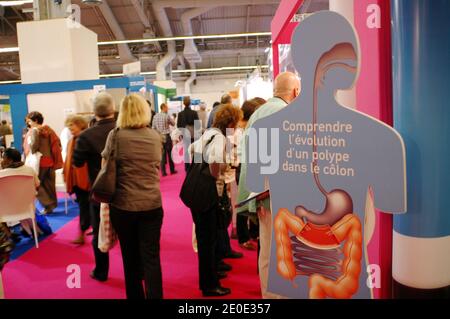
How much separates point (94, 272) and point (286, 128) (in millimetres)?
2274

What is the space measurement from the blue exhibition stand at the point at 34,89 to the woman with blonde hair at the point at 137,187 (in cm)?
463

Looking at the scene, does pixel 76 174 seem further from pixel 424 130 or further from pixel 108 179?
pixel 424 130

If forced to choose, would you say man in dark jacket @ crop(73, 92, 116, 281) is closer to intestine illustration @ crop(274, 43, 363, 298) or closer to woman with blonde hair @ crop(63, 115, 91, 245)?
woman with blonde hair @ crop(63, 115, 91, 245)

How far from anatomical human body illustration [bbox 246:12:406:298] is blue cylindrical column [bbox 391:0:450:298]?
0.45 meters

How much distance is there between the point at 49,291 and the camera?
295cm

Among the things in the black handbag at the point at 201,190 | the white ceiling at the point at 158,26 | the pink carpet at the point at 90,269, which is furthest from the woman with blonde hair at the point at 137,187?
the white ceiling at the point at 158,26

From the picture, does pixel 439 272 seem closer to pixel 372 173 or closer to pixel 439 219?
pixel 439 219

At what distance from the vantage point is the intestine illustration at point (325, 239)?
142cm

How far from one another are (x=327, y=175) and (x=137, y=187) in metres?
1.17

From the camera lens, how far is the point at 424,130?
5.64 feet

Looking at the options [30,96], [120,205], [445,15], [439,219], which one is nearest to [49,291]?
[120,205]

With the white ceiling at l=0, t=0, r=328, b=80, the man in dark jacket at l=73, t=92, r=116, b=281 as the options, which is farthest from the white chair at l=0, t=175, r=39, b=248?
the white ceiling at l=0, t=0, r=328, b=80

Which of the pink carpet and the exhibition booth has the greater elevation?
the exhibition booth

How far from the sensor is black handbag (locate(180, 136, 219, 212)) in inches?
98.7
